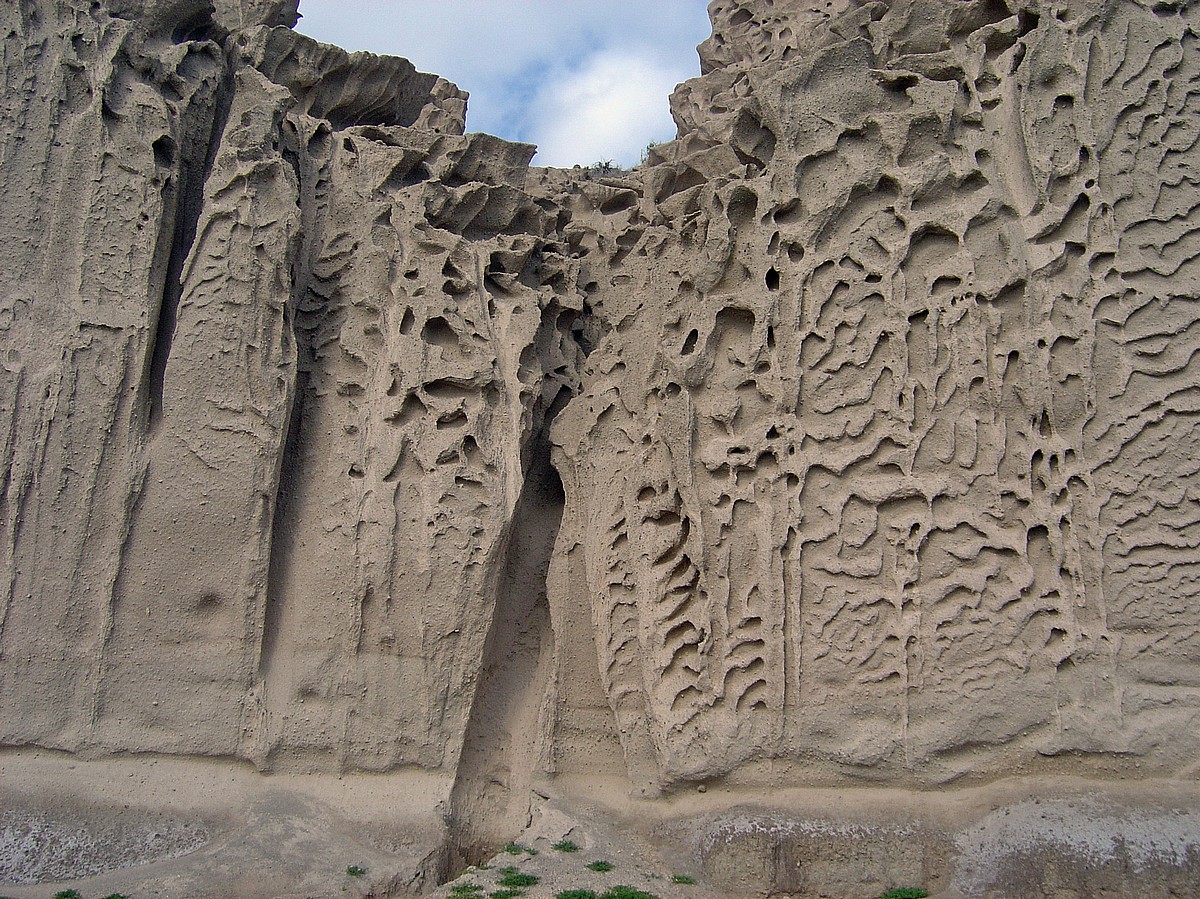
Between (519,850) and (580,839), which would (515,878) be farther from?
(580,839)

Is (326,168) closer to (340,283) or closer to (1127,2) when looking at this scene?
(340,283)

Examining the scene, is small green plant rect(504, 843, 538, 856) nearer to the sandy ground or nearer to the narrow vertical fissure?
the sandy ground

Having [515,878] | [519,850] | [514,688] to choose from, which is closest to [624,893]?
[515,878]

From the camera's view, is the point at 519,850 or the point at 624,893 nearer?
the point at 624,893

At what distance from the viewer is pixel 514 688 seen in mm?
6242

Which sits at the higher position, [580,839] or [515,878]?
[580,839]

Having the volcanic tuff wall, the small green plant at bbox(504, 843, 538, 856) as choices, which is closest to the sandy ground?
the small green plant at bbox(504, 843, 538, 856)

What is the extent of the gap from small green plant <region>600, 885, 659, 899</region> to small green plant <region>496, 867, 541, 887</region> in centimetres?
39

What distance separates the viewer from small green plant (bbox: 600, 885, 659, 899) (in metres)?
4.78

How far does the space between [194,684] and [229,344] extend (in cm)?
202

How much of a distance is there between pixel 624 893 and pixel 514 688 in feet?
5.64

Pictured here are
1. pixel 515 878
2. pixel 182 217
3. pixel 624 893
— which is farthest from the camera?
pixel 182 217

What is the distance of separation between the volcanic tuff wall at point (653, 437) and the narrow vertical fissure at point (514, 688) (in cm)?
3

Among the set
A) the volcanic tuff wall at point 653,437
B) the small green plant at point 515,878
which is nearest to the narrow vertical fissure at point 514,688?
the volcanic tuff wall at point 653,437
